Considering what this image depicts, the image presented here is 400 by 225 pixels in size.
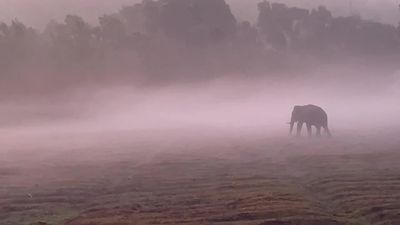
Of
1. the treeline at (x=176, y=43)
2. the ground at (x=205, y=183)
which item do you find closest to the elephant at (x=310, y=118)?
the ground at (x=205, y=183)

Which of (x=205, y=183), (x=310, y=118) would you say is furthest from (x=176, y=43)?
(x=205, y=183)

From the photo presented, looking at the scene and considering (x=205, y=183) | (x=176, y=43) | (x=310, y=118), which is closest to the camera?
(x=205, y=183)

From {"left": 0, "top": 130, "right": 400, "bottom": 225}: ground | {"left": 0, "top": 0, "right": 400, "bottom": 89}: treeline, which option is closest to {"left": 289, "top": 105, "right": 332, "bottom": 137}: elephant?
{"left": 0, "top": 130, "right": 400, "bottom": 225}: ground

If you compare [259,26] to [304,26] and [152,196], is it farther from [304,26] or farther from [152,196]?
[152,196]

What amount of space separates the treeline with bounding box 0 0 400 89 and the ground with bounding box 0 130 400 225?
37.6m

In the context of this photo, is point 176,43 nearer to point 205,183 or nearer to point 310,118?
point 310,118

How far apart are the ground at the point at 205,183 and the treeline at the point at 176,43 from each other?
37.6m

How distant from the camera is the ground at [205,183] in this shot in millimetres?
23938

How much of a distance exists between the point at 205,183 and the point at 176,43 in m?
75.5

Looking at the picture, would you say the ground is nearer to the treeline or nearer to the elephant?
the elephant

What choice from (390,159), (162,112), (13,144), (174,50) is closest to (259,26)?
(174,50)

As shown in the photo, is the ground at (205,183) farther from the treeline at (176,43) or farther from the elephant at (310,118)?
the treeline at (176,43)

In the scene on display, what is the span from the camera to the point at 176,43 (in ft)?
346

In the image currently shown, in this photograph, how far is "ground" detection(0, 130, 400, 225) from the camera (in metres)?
23.9
